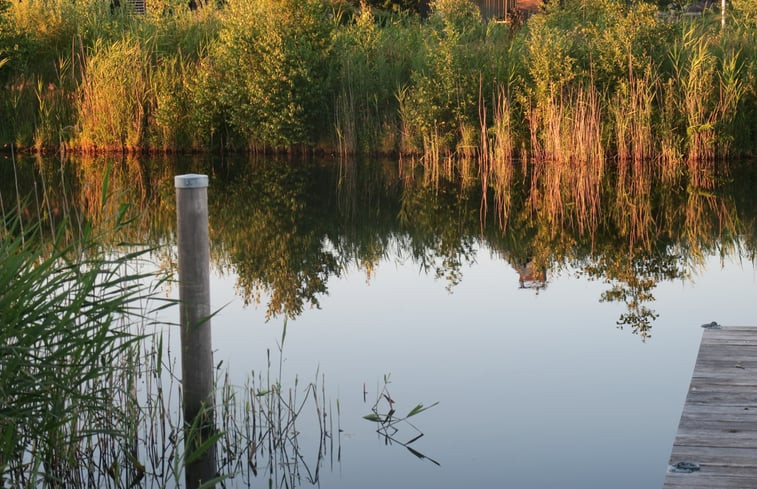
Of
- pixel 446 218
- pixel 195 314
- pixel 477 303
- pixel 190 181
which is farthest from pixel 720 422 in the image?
pixel 446 218

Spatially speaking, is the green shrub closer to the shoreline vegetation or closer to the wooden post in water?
the shoreline vegetation

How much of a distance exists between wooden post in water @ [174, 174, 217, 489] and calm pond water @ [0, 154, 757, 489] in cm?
26

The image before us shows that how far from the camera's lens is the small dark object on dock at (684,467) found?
4234mm

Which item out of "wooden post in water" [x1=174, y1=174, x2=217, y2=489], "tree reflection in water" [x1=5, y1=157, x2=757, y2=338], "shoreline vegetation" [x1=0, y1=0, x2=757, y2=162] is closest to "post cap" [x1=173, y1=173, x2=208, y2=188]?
"wooden post in water" [x1=174, y1=174, x2=217, y2=489]

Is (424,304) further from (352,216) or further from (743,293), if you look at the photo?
(352,216)

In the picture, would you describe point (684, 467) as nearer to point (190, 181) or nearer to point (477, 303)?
point (190, 181)

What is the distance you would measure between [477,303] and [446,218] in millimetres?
3480

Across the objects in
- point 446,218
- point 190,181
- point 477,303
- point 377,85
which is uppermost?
point 377,85

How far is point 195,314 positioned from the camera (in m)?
4.78

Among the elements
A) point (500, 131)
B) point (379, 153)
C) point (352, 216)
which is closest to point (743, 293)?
point (352, 216)

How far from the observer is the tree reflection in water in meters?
9.30

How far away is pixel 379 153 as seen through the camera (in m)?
17.4

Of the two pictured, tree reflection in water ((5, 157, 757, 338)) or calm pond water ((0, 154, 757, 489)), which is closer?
calm pond water ((0, 154, 757, 489))

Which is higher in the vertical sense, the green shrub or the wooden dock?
the green shrub
